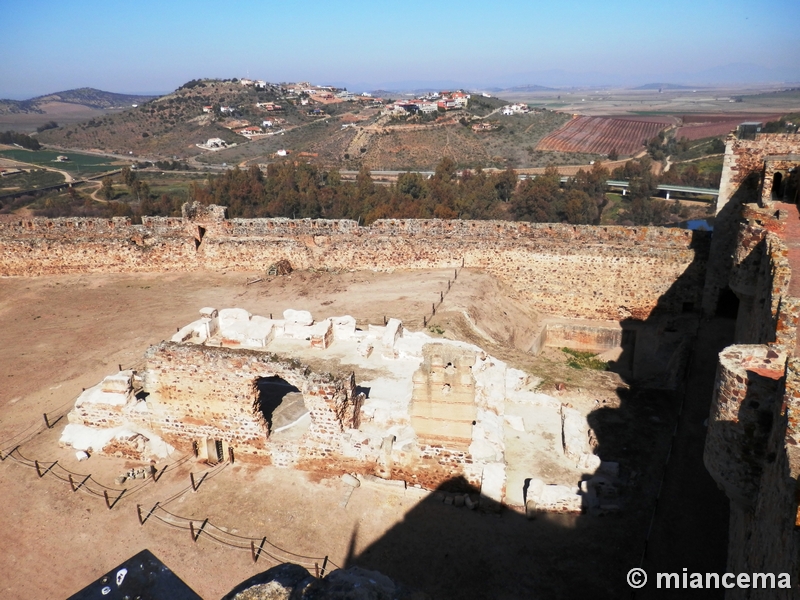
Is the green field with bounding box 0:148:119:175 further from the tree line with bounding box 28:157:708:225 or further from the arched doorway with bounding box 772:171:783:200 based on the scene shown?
the arched doorway with bounding box 772:171:783:200

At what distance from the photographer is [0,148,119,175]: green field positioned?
69.8 meters

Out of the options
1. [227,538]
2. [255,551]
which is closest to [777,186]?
[255,551]

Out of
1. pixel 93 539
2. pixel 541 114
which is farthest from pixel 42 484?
pixel 541 114

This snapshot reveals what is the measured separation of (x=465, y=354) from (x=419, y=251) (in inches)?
383

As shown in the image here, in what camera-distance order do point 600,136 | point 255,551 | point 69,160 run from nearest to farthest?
point 255,551 → point 69,160 → point 600,136

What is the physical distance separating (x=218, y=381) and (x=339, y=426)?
6.65ft

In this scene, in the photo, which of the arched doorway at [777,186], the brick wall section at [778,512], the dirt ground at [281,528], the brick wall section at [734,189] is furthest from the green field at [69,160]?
the brick wall section at [778,512]

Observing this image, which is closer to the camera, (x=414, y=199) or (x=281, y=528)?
(x=281, y=528)

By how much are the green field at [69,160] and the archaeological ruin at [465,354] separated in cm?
5906

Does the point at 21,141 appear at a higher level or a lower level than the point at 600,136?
lower

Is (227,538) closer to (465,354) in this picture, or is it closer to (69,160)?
(465,354)

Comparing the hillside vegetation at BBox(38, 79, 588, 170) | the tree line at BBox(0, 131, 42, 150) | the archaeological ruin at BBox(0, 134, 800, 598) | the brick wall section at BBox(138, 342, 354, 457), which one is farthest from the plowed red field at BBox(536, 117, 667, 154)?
the tree line at BBox(0, 131, 42, 150)

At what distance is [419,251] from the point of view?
57.6 feet

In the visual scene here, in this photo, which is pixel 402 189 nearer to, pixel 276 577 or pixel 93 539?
pixel 93 539
